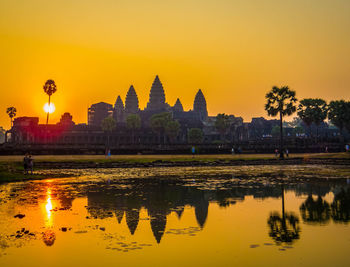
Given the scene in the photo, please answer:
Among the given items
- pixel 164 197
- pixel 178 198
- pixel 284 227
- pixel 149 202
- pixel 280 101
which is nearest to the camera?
pixel 284 227

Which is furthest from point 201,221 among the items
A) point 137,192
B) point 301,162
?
point 301,162

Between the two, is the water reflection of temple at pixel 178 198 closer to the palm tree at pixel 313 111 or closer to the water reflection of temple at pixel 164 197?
the water reflection of temple at pixel 164 197

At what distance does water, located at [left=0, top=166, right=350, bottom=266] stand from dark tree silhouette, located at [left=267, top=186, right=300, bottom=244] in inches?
1.2

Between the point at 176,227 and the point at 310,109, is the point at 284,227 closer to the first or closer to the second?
the point at 176,227

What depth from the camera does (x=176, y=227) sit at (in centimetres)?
1442

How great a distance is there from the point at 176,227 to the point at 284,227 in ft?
Answer: 11.8

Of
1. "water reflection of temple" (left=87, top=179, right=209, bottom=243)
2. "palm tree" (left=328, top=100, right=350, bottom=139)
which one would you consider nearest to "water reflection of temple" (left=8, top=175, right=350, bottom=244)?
"water reflection of temple" (left=87, top=179, right=209, bottom=243)

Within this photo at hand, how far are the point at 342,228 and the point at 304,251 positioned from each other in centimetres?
349

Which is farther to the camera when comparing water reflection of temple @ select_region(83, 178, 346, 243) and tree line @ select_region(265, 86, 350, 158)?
tree line @ select_region(265, 86, 350, 158)

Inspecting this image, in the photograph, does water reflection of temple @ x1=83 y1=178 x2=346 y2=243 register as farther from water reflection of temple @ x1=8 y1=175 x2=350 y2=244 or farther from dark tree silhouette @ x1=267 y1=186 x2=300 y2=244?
dark tree silhouette @ x1=267 y1=186 x2=300 y2=244

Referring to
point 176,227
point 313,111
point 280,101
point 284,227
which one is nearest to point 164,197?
point 176,227

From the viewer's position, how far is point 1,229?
14.2 m

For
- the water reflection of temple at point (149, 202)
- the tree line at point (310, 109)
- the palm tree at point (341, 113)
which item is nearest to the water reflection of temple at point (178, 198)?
the water reflection of temple at point (149, 202)

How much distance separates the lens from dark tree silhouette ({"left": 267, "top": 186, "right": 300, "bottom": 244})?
41.6 feet
